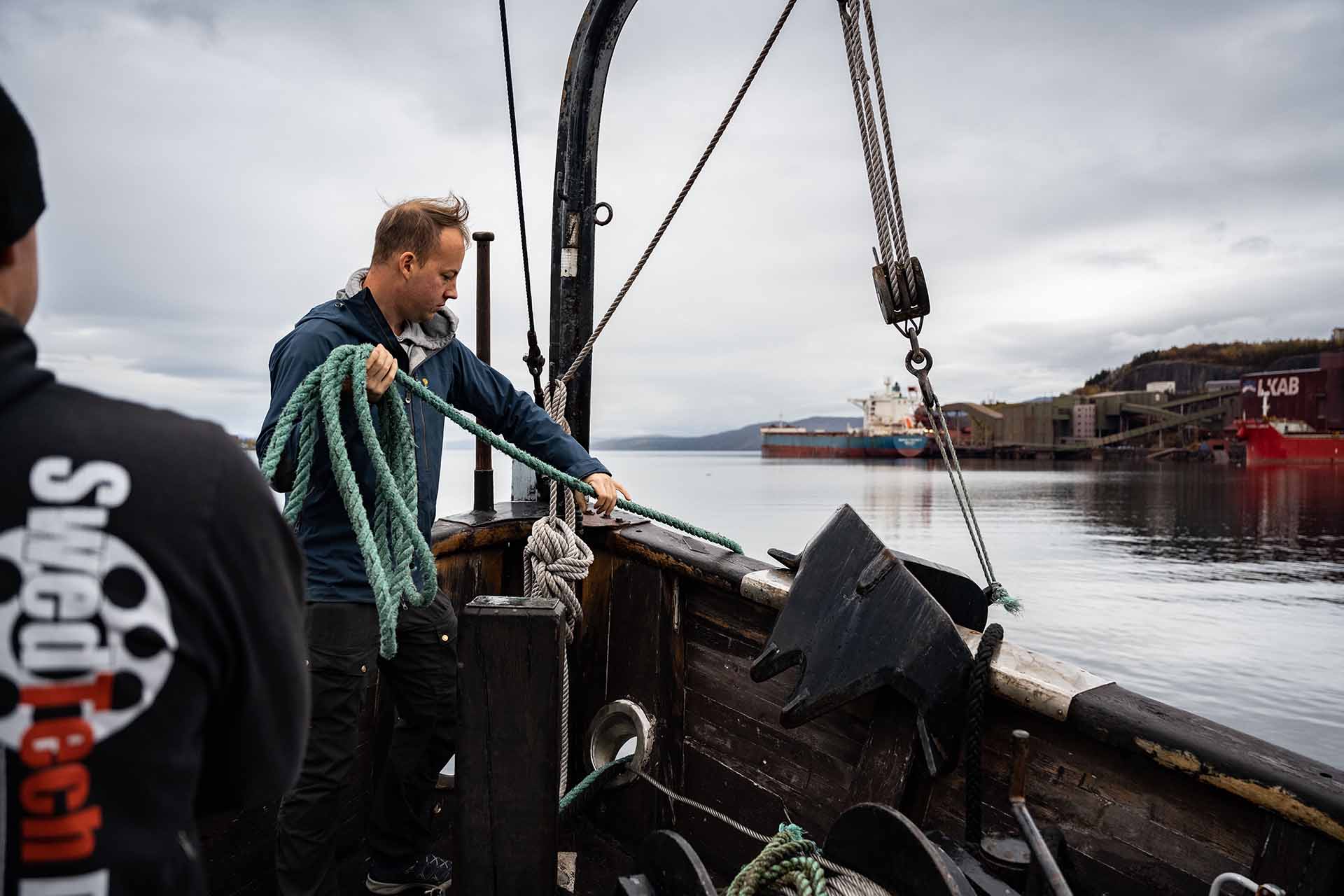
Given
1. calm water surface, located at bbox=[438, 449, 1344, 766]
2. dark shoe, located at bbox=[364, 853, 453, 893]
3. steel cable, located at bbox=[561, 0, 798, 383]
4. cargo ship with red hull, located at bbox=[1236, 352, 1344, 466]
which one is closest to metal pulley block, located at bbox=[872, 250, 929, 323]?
steel cable, located at bbox=[561, 0, 798, 383]

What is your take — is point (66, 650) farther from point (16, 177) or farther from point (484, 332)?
point (484, 332)

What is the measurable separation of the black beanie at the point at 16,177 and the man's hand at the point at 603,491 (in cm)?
172

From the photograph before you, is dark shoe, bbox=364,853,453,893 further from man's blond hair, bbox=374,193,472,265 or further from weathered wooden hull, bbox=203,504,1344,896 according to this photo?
man's blond hair, bbox=374,193,472,265

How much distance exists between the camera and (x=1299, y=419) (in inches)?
1555

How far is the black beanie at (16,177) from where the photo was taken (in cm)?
65

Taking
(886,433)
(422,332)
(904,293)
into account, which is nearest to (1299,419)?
(886,433)

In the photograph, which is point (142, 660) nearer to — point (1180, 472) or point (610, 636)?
point (610, 636)

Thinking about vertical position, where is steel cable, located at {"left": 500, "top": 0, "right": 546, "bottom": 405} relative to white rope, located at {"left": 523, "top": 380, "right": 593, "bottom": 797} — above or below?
above

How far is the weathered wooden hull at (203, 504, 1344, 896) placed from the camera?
4.97 ft

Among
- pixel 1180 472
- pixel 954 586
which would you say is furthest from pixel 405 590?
pixel 1180 472

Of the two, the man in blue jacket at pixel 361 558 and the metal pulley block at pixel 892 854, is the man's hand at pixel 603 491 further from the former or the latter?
the metal pulley block at pixel 892 854

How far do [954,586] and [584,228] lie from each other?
2.02 meters

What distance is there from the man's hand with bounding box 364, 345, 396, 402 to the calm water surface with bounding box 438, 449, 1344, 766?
270 inches

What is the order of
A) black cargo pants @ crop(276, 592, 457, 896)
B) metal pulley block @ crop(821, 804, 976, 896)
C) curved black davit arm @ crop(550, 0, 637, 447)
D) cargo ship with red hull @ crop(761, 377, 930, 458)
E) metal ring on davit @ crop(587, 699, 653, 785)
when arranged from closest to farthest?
1. metal pulley block @ crop(821, 804, 976, 896)
2. black cargo pants @ crop(276, 592, 457, 896)
3. metal ring on davit @ crop(587, 699, 653, 785)
4. curved black davit arm @ crop(550, 0, 637, 447)
5. cargo ship with red hull @ crop(761, 377, 930, 458)
